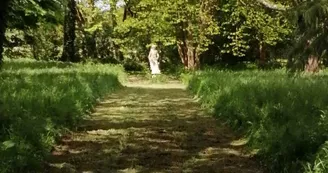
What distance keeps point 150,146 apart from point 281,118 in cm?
217

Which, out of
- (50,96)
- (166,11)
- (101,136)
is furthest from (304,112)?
(166,11)

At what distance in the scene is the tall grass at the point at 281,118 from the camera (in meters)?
6.10

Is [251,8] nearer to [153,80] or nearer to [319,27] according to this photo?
[153,80]

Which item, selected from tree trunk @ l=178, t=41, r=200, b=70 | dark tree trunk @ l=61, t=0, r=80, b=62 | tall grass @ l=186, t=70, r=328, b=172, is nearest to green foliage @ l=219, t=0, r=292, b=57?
tree trunk @ l=178, t=41, r=200, b=70

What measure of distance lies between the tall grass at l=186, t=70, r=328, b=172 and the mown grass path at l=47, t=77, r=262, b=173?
34cm

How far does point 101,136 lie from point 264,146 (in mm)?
3182

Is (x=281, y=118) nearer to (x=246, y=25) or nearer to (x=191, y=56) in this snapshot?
(x=191, y=56)

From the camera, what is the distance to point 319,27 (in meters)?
7.36

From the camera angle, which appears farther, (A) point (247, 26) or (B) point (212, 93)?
(A) point (247, 26)

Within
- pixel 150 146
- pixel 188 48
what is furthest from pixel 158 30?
pixel 150 146

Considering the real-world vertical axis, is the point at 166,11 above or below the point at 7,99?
above

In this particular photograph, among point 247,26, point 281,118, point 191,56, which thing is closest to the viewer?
point 281,118

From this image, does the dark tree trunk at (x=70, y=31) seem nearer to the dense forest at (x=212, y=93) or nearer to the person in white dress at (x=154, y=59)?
the dense forest at (x=212, y=93)

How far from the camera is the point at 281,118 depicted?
7.77 meters
